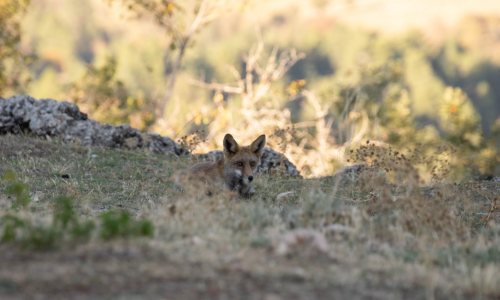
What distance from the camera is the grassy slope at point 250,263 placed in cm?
430

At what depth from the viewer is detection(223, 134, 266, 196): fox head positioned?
375 inches

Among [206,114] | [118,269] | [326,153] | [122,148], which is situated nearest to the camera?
[118,269]

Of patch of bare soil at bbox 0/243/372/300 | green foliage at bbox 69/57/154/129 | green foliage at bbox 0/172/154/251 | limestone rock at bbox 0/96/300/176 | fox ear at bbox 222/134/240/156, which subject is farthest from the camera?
green foliage at bbox 69/57/154/129

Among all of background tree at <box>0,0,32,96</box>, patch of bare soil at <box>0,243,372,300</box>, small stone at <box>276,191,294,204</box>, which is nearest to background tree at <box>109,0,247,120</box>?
background tree at <box>0,0,32,96</box>

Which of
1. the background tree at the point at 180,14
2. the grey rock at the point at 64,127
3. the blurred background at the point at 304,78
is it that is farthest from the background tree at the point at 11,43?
the grey rock at the point at 64,127

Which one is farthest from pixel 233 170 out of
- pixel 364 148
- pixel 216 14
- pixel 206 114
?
→ pixel 216 14

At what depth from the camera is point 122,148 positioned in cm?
1409

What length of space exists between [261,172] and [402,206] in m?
5.12

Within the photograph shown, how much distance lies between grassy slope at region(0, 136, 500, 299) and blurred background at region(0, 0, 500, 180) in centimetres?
216

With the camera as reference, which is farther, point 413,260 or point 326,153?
point 326,153

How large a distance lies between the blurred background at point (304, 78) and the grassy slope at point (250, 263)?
2162 mm

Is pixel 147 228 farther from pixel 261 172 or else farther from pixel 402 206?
pixel 261 172

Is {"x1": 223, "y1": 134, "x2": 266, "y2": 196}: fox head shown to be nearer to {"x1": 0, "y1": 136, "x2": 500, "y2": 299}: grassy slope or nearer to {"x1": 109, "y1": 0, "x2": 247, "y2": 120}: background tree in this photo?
{"x1": 0, "y1": 136, "x2": 500, "y2": 299}: grassy slope

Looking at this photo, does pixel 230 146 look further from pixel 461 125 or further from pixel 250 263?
pixel 461 125
